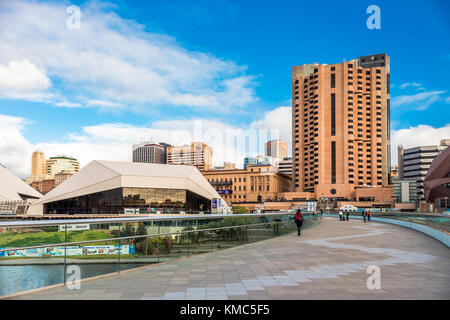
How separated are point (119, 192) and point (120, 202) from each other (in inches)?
70.0

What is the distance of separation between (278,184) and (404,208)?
56296mm

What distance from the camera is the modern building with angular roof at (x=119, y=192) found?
2522 inches

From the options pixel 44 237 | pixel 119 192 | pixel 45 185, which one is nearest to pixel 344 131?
pixel 119 192

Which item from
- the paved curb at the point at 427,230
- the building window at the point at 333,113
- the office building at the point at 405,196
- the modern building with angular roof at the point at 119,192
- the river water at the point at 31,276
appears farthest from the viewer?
the building window at the point at 333,113

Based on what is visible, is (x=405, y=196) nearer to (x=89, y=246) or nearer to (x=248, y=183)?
(x=248, y=183)

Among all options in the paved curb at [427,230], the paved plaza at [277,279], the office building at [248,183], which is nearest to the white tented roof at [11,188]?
the office building at [248,183]

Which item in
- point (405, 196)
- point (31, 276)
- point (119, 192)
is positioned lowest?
point (405, 196)

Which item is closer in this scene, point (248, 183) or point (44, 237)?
point (44, 237)

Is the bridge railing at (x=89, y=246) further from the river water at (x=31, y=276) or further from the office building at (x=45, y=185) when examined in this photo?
the office building at (x=45, y=185)

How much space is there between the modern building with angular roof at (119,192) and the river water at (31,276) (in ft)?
180

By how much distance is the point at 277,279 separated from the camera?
26.4ft

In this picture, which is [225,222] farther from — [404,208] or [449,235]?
[404,208]

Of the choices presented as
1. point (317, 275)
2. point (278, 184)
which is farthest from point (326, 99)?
point (317, 275)
